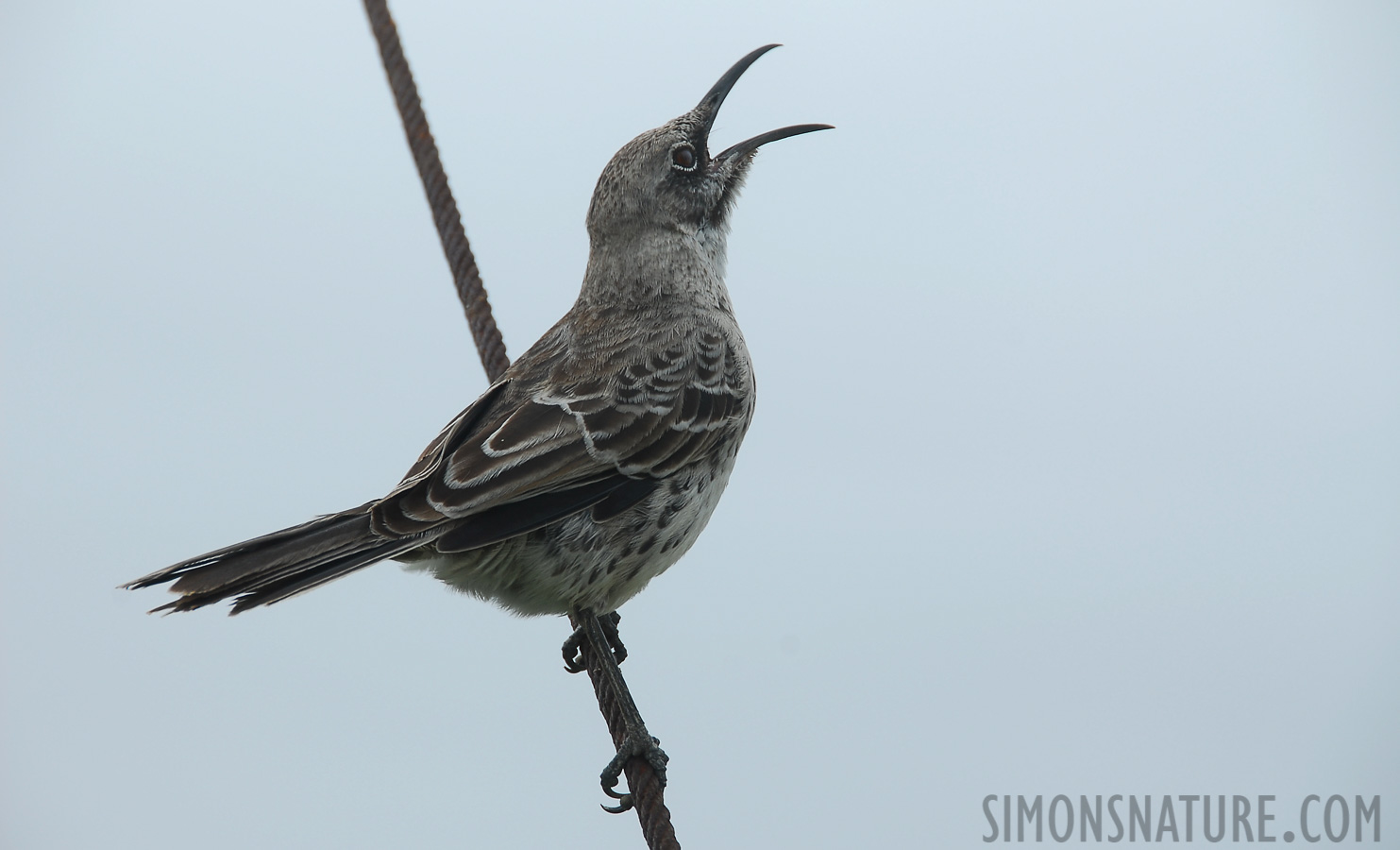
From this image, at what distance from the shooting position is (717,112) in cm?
523

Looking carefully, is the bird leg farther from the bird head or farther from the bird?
the bird head

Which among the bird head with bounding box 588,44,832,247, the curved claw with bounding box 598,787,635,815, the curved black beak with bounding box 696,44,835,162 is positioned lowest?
the curved claw with bounding box 598,787,635,815

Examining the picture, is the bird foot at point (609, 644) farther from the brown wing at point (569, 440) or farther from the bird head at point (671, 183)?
the bird head at point (671, 183)

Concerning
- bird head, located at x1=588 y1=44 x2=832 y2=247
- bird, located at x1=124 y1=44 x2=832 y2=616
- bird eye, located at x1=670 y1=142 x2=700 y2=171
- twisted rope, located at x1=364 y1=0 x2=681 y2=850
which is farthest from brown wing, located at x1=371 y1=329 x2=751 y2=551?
bird eye, located at x1=670 y1=142 x2=700 y2=171

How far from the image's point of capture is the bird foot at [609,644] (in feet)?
15.9

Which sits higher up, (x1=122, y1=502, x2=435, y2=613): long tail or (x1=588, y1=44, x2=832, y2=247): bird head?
(x1=588, y1=44, x2=832, y2=247): bird head

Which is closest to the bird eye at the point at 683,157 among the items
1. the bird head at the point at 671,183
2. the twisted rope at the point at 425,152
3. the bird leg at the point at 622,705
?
the bird head at the point at 671,183

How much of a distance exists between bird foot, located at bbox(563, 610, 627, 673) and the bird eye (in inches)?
87.1

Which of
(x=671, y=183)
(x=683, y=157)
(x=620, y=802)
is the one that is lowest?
(x=620, y=802)

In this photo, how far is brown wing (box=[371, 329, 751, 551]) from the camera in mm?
3789

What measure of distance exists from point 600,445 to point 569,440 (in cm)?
13

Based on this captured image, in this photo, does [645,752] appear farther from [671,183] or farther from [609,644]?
[671,183]

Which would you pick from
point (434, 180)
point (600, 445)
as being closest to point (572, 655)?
point (600, 445)

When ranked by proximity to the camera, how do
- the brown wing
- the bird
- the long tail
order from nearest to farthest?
the long tail → the bird → the brown wing
